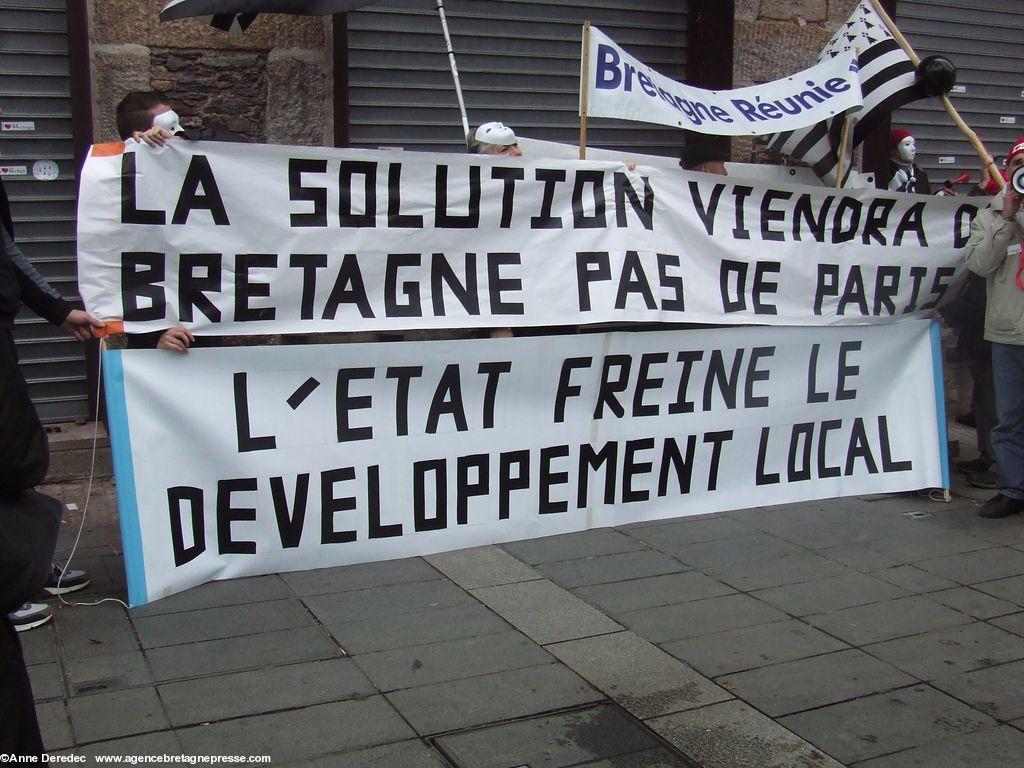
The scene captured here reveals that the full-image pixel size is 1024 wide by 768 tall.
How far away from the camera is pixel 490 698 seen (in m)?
3.67

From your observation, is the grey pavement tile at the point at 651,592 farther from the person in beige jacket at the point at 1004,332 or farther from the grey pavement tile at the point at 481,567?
the person in beige jacket at the point at 1004,332

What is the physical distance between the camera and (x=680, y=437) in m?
5.34

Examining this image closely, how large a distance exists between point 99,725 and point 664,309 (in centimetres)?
312

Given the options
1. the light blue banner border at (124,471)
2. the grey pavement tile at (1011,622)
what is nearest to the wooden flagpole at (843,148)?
the grey pavement tile at (1011,622)

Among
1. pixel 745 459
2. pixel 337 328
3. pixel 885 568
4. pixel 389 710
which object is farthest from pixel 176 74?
pixel 885 568

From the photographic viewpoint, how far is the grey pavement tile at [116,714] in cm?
337

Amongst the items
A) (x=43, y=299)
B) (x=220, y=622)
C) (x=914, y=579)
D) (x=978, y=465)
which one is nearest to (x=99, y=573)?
(x=220, y=622)

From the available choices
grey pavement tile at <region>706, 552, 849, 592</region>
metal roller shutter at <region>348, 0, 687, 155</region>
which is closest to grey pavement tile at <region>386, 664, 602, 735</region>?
grey pavement tile at <region>706, 552, 849, 592</region>

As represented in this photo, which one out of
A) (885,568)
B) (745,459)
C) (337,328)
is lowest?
(885,568)

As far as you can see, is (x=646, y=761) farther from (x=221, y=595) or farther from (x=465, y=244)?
(x=465, y=244)

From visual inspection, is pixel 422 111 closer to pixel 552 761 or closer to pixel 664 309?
pixel 664 309

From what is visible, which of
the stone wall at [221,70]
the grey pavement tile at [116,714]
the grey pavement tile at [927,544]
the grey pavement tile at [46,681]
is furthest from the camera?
the stone wall at [221,70]

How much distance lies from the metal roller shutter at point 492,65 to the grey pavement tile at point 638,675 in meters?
4.22

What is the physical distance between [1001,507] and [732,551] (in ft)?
5.62
